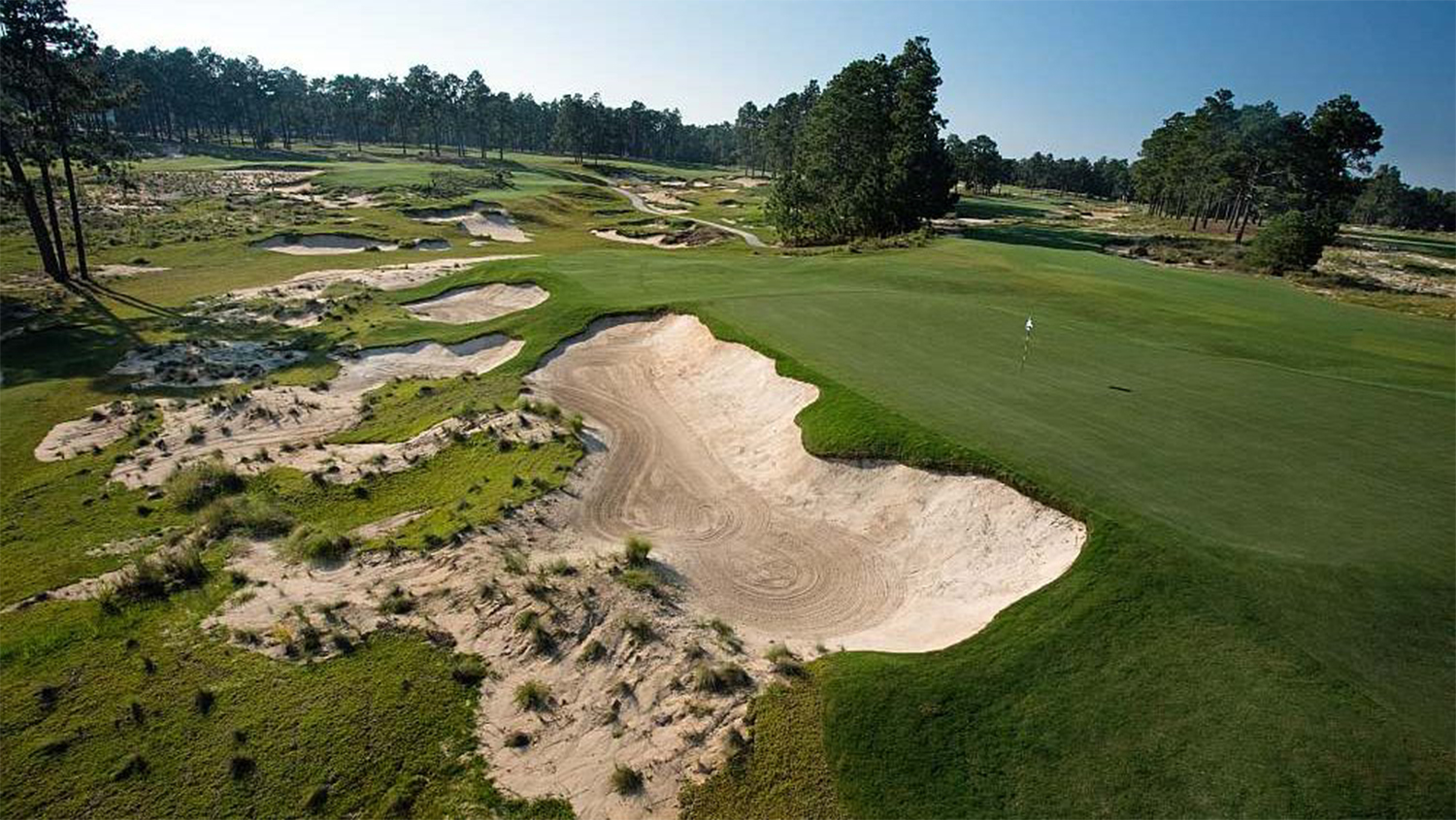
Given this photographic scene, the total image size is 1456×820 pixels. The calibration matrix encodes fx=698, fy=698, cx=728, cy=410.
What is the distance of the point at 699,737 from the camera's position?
37.5 feet

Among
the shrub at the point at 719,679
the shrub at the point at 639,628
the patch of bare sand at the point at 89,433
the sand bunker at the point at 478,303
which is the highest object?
the sand bunker at the point at 478,303

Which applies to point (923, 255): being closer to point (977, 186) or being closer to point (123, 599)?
point (123, 599)

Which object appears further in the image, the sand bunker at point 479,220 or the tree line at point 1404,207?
the tree line at point 1404,207

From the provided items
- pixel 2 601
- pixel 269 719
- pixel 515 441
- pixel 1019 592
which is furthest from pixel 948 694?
pixel 2 601

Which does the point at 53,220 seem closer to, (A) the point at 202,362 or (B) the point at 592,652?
(A) the point at 202,362

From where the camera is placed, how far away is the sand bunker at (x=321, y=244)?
59094mm

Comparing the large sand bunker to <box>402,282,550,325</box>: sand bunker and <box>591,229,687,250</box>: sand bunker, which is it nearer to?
<box>402,282,550,325</box>: sand bunker

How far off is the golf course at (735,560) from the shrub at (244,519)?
0.41ft

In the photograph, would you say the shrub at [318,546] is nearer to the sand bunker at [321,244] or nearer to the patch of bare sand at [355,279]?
the patch of bare sand at [355,279]

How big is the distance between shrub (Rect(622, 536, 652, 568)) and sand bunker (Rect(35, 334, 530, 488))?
763 centimetres

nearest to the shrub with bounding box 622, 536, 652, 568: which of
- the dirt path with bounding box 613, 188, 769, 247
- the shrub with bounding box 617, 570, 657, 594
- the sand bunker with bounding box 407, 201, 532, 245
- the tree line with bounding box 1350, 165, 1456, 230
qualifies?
the shrub with bounding box 617, 570, 657, 594

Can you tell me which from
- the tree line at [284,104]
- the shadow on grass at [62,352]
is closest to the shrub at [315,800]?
the shadow on grass at [62,352]

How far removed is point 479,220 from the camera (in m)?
76.8

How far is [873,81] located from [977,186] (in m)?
100
